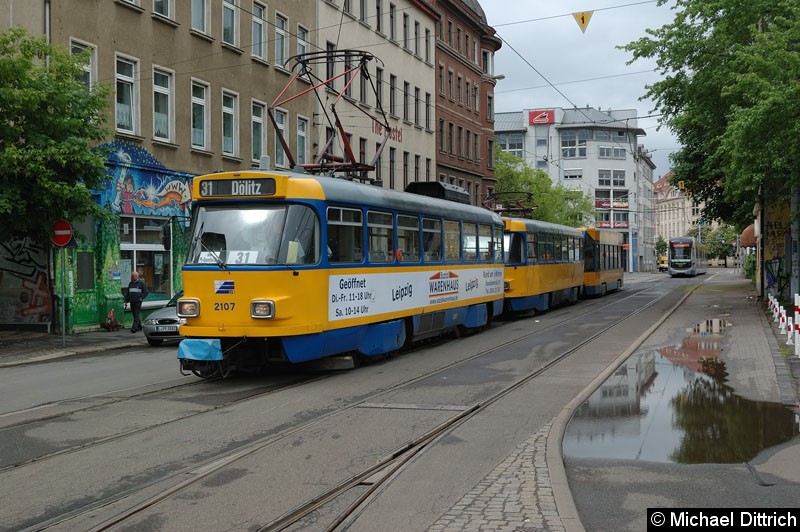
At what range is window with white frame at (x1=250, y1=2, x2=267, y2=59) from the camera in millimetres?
30688

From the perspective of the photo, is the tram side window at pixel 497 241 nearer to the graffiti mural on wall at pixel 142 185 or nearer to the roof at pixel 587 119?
the graffiti mural on wall at pixel 142 185

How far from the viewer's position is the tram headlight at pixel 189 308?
→ 39.0 ft

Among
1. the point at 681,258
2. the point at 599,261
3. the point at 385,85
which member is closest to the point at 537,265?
the point at 599,261

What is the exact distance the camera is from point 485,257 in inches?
815

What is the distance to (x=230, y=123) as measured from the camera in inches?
1162

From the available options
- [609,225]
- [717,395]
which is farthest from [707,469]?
[609,225]

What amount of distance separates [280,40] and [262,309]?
22.7m

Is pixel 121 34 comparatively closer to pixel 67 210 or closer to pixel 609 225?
pixel 67 210

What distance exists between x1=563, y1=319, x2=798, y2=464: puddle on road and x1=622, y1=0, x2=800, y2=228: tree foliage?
8373mm

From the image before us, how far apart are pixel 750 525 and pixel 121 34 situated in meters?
22.9

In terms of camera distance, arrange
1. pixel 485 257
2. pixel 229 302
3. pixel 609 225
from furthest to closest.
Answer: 1. pixel 609 225
2. pixel 485 257
3. pixel 229 302

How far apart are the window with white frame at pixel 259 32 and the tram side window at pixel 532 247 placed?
38.9ft

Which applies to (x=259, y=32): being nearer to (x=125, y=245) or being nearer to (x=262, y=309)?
(x=125, y=245)

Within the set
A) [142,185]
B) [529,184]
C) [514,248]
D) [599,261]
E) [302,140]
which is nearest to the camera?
[142,185]
